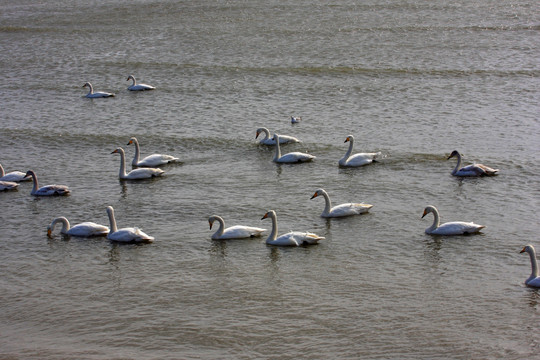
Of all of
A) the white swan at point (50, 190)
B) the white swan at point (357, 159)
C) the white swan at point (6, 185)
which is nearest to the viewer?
the white swan at point (50, 190)

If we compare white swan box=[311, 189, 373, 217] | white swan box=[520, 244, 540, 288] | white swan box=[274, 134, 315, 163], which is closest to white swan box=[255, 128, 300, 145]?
white swan box=[274, 134, 315, 163]

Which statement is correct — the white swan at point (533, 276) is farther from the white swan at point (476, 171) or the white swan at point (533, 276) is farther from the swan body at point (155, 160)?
the swan body at point (155, 160)

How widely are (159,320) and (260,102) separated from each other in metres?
16.5

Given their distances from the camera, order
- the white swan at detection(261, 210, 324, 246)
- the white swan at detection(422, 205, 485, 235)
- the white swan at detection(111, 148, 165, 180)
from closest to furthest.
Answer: the white swan at detection(261, 210, 324, 246), the white swan at detection(422, 205, 485, 235), the white swan at detection(111, 148, 165, 180)

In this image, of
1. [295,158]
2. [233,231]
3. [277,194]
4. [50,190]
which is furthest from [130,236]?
[295,158]

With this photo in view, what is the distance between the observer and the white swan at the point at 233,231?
17.4 m

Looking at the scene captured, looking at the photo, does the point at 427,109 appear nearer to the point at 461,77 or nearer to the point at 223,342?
the point at 461,77

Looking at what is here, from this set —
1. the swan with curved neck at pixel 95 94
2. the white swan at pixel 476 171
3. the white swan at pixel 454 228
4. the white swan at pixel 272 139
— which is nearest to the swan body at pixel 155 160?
the white swan at pixel 272 139

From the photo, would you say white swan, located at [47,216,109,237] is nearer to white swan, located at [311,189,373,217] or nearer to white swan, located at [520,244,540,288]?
white swan, located at [311,189,373,217]

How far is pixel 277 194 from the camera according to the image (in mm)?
20469

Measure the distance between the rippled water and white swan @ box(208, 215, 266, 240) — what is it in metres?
0.24

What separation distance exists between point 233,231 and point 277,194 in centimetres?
327

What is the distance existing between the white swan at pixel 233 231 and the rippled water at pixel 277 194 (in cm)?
24

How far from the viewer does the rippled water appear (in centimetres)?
1386
